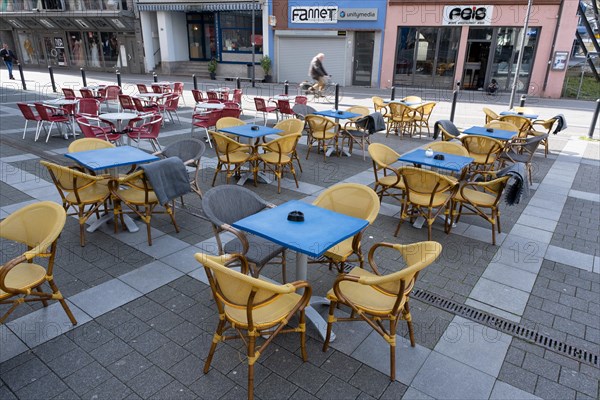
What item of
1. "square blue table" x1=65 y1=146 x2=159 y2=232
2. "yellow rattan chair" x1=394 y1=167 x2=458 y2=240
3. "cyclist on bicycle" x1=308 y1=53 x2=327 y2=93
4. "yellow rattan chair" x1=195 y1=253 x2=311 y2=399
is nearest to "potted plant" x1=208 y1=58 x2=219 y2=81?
"cyclist on bicycle" x1=308 y1=53 x2=327 y2=93

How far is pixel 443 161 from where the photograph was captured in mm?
5125

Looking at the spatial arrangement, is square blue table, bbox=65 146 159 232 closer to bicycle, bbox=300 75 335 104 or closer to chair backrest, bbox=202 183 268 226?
chair backrest, bbox=202 183 268 226

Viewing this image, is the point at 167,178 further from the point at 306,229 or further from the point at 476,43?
the point at 476,43

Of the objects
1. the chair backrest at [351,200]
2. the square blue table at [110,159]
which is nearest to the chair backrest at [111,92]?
the square blue table at [110,159]

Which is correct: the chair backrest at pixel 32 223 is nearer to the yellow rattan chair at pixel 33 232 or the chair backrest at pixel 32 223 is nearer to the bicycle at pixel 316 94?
the yellow rattan chair at pixel 33 232

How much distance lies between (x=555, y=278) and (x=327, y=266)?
230 centimetres

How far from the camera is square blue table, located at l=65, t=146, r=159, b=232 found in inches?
175

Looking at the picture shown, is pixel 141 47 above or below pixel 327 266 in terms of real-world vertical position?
above

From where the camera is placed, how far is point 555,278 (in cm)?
413

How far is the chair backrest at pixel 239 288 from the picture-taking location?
2.27 metres

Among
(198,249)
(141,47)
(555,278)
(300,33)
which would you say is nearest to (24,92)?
(141,47)

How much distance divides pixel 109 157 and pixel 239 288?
10.1 ft

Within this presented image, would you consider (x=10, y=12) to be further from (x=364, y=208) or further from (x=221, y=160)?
(x=364, y=208)

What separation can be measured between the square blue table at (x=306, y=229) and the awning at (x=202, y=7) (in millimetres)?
19897
